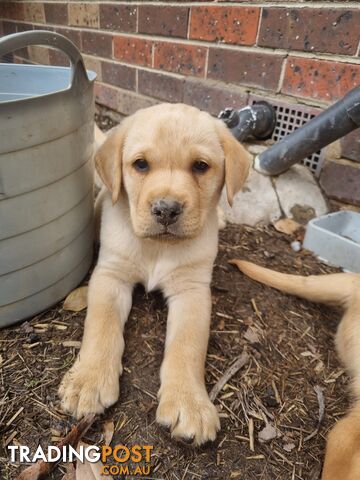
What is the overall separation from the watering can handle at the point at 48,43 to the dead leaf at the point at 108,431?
1.35 meters

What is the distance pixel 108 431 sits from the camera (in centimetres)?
154

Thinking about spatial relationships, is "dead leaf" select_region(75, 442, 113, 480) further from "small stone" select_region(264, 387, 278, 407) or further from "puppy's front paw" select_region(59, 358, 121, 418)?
"small stone" select_region(264, 387, 278, 407)

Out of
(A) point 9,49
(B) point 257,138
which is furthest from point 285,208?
(A) point 9,49

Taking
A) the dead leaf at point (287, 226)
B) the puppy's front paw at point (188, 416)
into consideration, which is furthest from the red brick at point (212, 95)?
the puppy's front paw at point (188, 416)

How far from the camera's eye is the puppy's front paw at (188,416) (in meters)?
1.49

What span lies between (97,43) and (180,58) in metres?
1.34

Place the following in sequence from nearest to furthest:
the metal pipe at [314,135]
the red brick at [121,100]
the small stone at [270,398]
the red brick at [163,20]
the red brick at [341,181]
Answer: the small stone at [270,398], the metal pipe at [314,135], the red brick at [341,181], the red brick at [163,20], the red brick at [121,100]

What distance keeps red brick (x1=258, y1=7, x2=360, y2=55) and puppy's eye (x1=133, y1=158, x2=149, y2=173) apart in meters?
1.56

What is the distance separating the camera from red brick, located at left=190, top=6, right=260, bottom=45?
114 inches

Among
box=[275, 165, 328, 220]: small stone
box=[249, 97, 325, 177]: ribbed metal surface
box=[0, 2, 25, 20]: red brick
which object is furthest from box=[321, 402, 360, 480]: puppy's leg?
box=[0, 2, 25, 20]: red brick

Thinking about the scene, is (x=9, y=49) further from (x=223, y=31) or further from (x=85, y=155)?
(x=223, y=31)

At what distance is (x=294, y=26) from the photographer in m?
2.67

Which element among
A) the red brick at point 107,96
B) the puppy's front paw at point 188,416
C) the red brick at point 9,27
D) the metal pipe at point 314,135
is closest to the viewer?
the puppy's front paw at point 188,416

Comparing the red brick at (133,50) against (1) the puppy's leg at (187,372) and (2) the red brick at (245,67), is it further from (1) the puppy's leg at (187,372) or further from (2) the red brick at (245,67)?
(1) the puppy's leg at (187,372)
